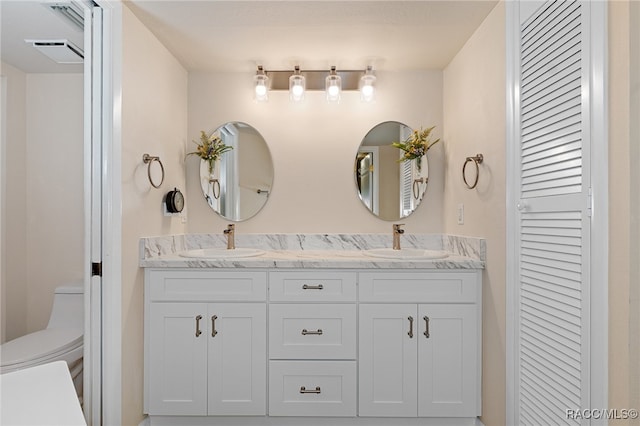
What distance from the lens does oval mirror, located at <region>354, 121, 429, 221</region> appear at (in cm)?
284

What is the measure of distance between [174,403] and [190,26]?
2.00 meters

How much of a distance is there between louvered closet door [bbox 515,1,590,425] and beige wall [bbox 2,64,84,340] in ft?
6.59

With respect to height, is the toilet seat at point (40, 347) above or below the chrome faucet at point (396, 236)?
below

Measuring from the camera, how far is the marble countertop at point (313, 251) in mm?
2195

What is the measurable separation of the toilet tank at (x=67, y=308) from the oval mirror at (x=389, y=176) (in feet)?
5.80

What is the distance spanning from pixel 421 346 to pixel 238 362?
0.97m

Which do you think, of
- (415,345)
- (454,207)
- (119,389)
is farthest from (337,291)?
(119,389)

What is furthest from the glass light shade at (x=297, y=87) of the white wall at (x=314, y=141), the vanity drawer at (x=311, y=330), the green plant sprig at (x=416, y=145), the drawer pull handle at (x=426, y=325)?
the drawer pull handle at (x=426, y=325)

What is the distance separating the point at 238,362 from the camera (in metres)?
2.21

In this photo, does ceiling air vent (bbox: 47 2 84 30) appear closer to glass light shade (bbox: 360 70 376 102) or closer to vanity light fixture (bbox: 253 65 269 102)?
vanity light fixture (bbox: 253 65 269 102)

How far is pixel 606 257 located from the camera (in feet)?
4.14

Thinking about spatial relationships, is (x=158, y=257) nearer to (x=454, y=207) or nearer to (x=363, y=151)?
(x=363, y=151)

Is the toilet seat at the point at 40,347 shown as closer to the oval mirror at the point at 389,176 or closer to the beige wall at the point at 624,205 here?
the oval mirror at the point at 389,176

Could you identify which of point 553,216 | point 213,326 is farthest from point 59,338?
point 553,216
